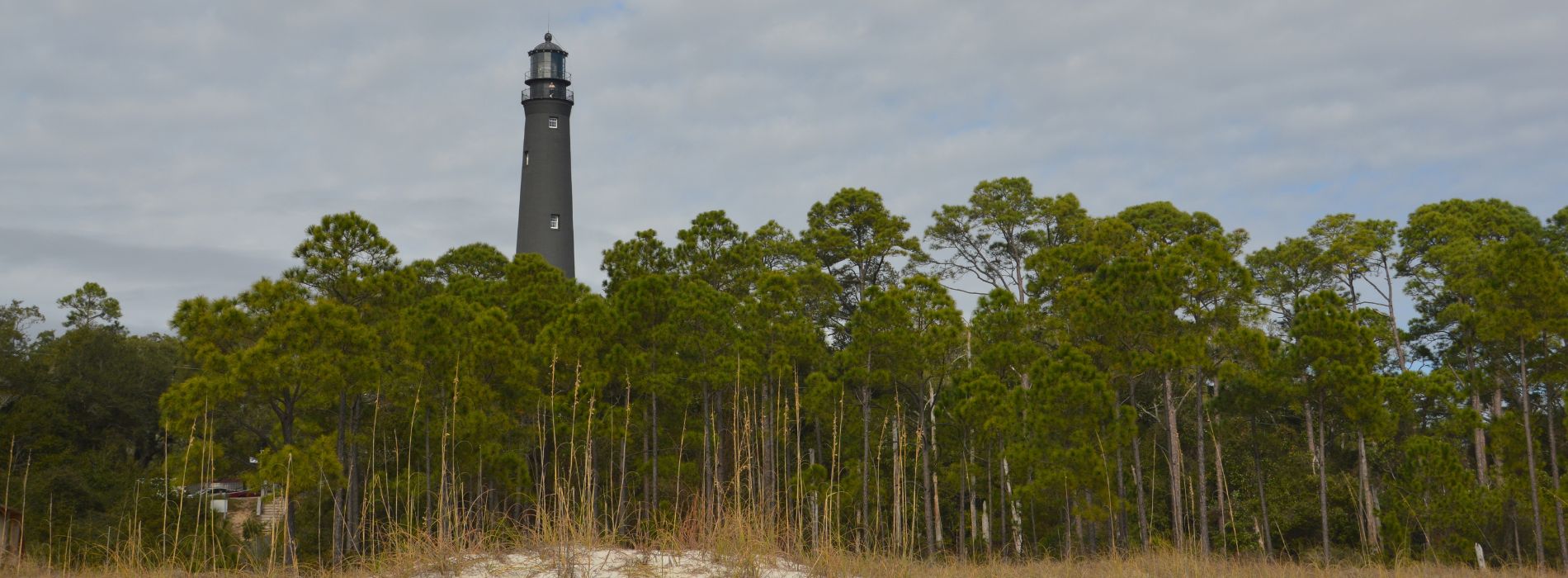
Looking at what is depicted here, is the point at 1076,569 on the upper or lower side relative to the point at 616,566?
lower

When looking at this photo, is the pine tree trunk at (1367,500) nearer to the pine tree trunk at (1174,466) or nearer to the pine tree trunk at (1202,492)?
the pine tree trunk at (1202,492)

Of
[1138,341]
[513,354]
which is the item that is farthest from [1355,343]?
[513,354]

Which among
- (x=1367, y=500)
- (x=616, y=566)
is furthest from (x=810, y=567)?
(x=1367, y=500)

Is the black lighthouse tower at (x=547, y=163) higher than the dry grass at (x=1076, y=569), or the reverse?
the black lighthouse tower at (x=547, y=163)

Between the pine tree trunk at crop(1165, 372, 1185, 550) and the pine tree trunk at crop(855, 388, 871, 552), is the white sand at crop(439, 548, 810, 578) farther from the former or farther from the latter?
the pine tree trunk at crop(855, 388, 871, 552)

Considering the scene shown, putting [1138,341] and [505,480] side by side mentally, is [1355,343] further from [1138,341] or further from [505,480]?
[505,480]

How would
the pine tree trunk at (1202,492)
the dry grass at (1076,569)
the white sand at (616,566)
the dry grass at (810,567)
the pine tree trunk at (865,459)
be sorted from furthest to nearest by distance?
the pine tree trunk at (865,459), the pine tree trunk at (1202,492), the dry grass at (1076,569), the dry grass at (810,567), the white sand at (616,566)

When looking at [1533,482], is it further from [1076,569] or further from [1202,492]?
[1076,569]

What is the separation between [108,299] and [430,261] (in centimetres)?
2035

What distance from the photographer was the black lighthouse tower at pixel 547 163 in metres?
39.4

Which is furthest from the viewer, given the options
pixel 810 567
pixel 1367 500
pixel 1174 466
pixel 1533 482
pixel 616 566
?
pixel 1367 500

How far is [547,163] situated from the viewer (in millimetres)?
40281

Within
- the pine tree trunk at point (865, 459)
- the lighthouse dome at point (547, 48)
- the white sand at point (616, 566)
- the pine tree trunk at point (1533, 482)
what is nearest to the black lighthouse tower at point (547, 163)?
the lighthouse dome at point (547, 48)

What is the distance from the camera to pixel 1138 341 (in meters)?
22.4
